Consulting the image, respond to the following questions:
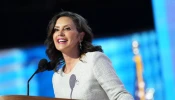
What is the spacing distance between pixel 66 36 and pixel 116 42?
6.49 ft

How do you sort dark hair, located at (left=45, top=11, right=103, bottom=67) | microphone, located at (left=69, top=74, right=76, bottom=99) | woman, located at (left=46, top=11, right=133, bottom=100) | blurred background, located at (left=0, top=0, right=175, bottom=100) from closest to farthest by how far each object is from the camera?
woman, located at (left=46, top=11, right=133, bottom=100) < microphone, located at (left=69, top=74, right=76, bottom=99) < dark hair, located at (left=45, top=11, right=103, bottom=67) < blurred background, located at (left=0, top=0, right=175, bottom=100)

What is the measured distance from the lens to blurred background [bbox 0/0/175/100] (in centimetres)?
378

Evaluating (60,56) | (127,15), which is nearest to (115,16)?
(127,15)

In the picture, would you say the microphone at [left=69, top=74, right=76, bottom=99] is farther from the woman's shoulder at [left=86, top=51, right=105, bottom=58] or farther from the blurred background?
the blurred background

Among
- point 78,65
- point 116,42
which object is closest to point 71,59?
point 78,65

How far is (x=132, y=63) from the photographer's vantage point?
12.6 ft

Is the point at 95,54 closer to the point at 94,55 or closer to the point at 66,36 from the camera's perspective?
the point at 94,55

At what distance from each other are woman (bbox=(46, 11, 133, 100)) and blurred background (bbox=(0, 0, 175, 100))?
176cm

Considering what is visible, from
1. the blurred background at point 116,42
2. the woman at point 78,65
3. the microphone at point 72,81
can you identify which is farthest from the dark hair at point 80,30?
the blurred background at point 116,42

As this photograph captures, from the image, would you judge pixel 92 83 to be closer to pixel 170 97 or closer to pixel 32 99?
pixel 32 99

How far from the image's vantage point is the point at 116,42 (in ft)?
12.6

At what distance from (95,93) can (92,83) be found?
0.04 m

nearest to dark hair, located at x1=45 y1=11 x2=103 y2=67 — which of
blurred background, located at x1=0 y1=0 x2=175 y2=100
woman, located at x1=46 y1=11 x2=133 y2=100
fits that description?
woman, located at x1=46 y1=11 x2=133 y2=100

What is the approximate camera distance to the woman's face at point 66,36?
190 cm
